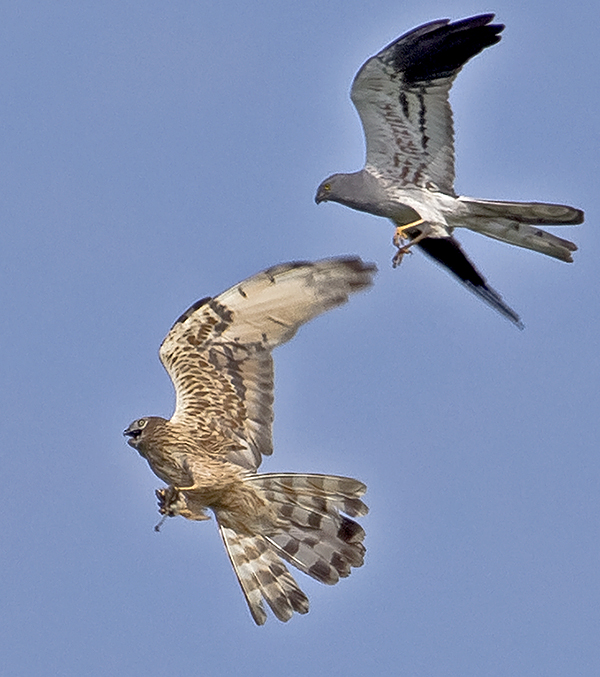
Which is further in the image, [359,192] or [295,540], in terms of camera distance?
[359,192]

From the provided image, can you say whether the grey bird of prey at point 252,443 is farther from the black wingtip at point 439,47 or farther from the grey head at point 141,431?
the black wingtip at point 439,47

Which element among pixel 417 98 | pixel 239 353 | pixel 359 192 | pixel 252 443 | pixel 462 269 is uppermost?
pixel 417 98

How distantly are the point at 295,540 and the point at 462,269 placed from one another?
8.77 feet

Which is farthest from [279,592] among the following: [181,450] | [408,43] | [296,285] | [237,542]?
[408,43]

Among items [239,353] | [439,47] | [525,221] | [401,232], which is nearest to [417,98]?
[439,47]

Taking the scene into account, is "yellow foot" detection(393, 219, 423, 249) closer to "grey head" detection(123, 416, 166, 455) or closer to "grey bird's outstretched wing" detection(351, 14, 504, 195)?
"grey bird's outstretched wing" detection(351, 14, 504, 195)

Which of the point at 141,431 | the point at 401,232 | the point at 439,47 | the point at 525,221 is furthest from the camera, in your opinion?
the point at 401,232

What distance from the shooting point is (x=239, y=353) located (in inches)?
408

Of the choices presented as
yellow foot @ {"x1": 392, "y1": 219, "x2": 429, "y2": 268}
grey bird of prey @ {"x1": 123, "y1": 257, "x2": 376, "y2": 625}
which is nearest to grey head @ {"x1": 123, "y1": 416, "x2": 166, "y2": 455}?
grey bird of prey @ {"x1": 123, "y1": 257, "x2": 376, "y2": 625}

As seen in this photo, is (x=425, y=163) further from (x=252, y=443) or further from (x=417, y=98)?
(x=252, y=443)

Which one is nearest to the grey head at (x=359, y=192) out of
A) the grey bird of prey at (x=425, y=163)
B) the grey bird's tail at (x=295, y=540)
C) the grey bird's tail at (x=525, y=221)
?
the grey bird of prey at (x=425, y=163)

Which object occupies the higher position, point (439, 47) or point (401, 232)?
point (439, 47)

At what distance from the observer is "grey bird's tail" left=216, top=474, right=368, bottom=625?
399 inches

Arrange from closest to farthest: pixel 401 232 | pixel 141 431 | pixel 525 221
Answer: pixel 141 431, pixel 525 221, pixel 401 232
